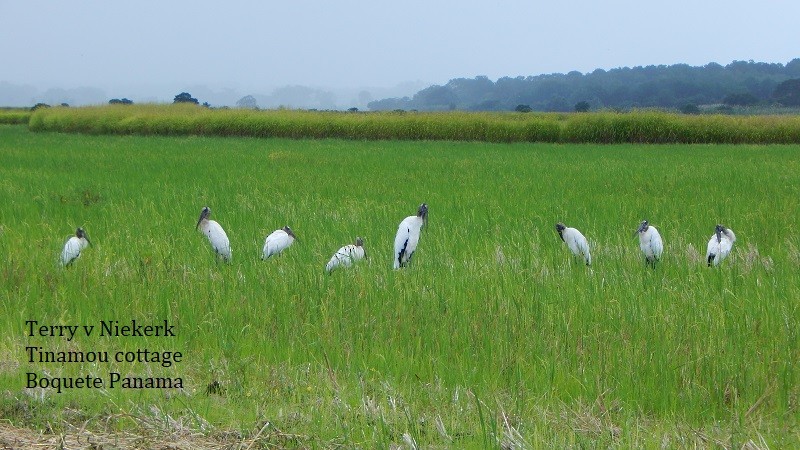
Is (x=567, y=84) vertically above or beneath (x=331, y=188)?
above

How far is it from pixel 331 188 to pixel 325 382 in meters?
8.88

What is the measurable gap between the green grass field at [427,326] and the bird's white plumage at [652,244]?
10 cm

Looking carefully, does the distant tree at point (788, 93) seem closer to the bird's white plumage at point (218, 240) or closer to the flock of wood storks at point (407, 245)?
the flock of wood storks at point (407, 245)

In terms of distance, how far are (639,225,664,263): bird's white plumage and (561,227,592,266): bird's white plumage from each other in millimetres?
461

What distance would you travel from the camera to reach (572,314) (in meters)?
5.12

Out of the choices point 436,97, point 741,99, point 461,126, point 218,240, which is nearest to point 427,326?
point 218,240

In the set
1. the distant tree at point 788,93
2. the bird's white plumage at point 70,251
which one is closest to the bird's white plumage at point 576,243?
the bird's white plumage at point 70,251

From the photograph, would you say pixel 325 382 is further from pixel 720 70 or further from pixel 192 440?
pixel 720 70

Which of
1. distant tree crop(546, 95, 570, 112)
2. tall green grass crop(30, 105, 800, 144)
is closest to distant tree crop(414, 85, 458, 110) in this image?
distant tree crop(546, 95, 570, 112)

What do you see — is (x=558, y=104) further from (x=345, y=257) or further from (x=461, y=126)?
(x=345, y=257)

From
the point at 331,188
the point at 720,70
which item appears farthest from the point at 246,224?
the point at 720,70

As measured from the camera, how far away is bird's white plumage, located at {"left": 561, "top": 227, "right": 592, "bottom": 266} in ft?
23.0

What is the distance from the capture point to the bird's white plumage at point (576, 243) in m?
7.00

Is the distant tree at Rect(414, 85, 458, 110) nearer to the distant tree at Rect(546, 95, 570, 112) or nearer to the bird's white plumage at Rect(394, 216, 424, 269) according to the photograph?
the distant tree at Rect(546, 95, 570, 112)
